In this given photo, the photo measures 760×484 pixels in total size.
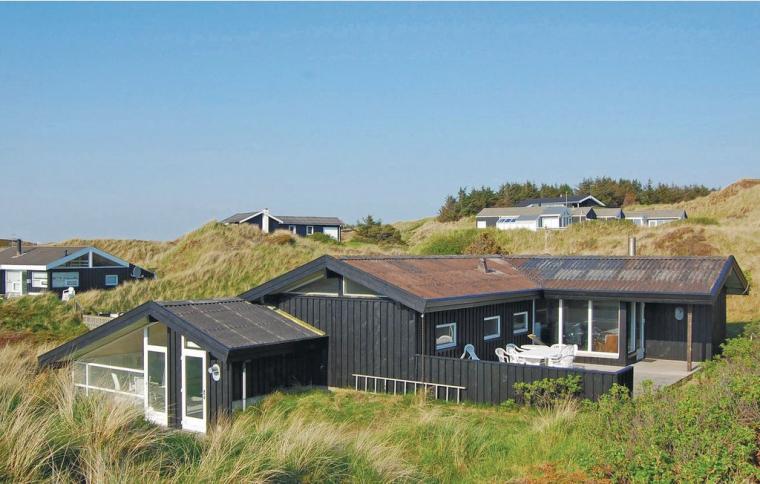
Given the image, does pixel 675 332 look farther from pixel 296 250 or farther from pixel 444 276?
pixel 296 250

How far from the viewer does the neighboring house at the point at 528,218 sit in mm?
58169

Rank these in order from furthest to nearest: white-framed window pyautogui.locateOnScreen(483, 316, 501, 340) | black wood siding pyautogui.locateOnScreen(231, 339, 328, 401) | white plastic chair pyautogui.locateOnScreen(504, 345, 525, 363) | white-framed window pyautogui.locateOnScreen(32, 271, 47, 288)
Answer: white-framed window pyautogui.locateOnScreen(32, 271, 47, 288) → white-framed window pyautogui.locateOnScreen(483, 316, 501, 340) → white plastic chair pyautogui.locateOnScreen(504, 345, 525, 363) → black wood siding pyautogui.locateOnScreen(231, 339, 328, 401)

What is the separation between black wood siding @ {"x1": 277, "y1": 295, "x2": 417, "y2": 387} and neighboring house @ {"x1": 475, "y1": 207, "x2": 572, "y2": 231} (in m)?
41.5

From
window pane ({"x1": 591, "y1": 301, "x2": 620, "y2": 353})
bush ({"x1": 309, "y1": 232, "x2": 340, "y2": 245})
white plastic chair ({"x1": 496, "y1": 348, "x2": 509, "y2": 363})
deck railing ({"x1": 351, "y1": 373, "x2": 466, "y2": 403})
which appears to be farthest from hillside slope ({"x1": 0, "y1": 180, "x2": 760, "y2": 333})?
deck railing ({"x1": 351, "y1": 373, "x2": 466, "y2": 403})

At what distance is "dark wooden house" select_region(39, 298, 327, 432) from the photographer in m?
14.2

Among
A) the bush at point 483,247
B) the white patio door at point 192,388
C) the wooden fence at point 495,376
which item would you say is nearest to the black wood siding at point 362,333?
the wooden fence at point 495,376

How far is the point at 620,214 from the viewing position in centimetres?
5981

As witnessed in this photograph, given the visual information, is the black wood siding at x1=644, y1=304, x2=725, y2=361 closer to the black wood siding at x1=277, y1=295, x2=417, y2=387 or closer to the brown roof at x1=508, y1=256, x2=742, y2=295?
the brown roof at x1=508, y1=256, x2=742, y2=295

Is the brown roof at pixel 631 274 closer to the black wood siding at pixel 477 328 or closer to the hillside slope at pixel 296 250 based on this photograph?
the black wood siding at pixel 477 328

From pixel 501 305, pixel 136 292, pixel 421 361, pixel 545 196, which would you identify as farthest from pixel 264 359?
pixel 545 196

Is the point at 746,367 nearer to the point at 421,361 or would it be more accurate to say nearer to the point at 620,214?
the point at 421,361

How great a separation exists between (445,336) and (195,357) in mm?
5404

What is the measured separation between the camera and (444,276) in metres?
17.1

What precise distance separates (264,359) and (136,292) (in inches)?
851
